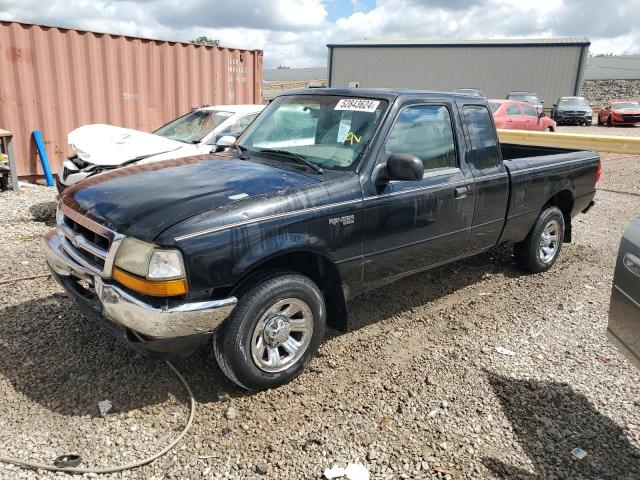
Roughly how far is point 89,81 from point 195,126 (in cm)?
294

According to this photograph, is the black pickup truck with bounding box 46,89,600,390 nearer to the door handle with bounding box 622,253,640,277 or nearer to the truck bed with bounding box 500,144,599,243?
the truck bed with bounding box 500,144,599,243

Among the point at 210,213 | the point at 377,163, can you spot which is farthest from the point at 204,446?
the point at 377,163

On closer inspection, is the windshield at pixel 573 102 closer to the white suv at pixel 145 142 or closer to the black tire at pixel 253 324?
the white suv at pixel 145 142

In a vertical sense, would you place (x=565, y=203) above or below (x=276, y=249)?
below

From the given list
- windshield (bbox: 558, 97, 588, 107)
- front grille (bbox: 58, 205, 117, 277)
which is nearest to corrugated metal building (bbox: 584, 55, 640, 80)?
windshield (bbox: 558, 97, 588, 107)

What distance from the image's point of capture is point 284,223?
123 inches

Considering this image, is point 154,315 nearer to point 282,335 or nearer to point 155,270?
point 155,270

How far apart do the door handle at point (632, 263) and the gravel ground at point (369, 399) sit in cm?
104

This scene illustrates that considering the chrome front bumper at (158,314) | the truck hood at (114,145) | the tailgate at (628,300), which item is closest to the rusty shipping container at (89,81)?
the truck hood at (114,145)

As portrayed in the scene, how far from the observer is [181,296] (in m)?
2.82

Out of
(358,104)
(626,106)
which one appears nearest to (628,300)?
(358,104)

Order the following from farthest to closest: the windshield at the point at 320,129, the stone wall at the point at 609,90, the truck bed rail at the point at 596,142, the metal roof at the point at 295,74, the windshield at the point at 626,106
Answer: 1. the metal roof at the point at 295,74
2. the stone wall at the point at 609,90
3. the windshield at the point at 626,106
4. the truck bed rail at the point at 596,142
5. the windshield at the point at 320,129

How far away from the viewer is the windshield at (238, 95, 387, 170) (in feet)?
12.3

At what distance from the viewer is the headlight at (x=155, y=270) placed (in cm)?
274
